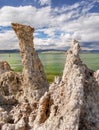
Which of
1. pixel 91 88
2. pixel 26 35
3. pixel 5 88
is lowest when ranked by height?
pixel 5 88

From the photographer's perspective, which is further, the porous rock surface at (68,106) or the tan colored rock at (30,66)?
the tan colored rock at (30,66)

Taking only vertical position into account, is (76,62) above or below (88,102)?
above

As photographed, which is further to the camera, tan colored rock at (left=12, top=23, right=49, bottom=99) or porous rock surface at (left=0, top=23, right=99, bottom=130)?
tan colored rock at (left=12, top=23, right=49, bottom=99)

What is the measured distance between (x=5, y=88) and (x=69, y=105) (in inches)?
797

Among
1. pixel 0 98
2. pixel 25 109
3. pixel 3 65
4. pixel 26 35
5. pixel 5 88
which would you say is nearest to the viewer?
pixel 25 109

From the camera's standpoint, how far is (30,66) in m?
32.5

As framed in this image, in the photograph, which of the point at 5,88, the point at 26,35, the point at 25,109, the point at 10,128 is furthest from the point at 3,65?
the point at 10,128

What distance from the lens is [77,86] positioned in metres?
18.4

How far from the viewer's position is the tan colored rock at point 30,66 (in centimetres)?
3241

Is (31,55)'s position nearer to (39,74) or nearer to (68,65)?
(39,74)

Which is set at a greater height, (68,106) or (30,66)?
(30,66)

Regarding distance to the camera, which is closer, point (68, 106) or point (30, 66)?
point (68, 106)

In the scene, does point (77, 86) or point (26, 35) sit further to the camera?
point (26, 35)

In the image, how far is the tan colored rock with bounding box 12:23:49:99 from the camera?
32.4m
